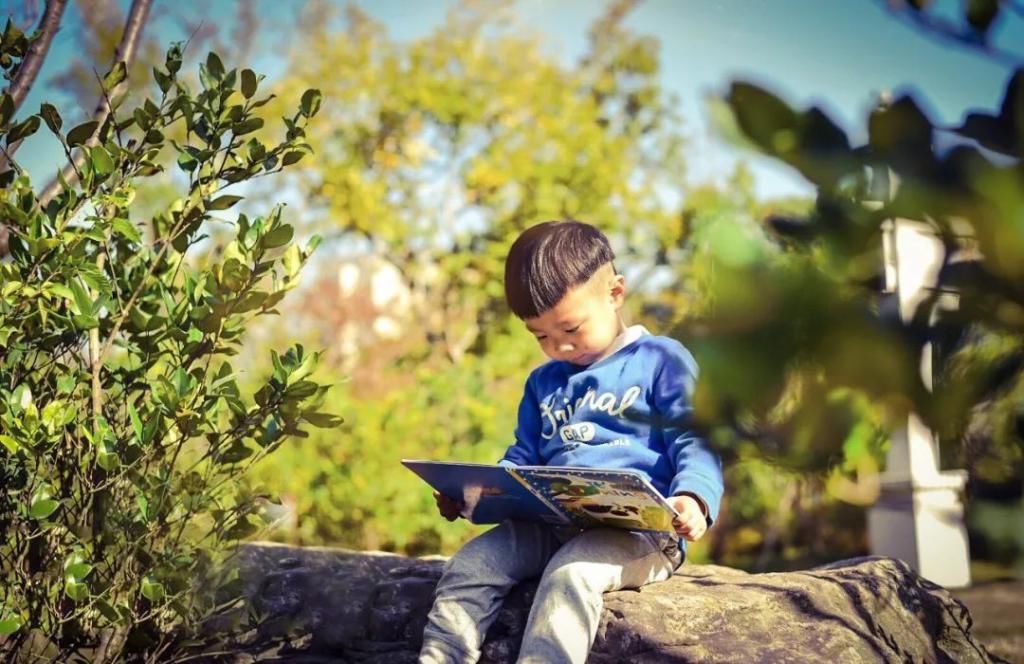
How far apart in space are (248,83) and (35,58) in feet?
2.03

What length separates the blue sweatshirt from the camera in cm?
217

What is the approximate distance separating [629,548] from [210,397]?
→ 0.95 m

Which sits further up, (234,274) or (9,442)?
(234,274)

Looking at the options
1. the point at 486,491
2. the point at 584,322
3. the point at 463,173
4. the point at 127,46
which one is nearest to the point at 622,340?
the point at 584,322

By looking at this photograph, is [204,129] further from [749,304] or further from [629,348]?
[749,304]

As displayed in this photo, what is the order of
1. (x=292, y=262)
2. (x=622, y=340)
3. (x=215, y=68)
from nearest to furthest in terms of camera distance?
1. (x=215, y=68)
2. (x=292, y=262)
3. (x=622, y=340)

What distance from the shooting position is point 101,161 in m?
1.99

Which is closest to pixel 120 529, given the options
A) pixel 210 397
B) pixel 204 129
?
pixel 210 397

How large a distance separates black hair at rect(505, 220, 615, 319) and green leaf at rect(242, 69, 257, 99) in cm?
73

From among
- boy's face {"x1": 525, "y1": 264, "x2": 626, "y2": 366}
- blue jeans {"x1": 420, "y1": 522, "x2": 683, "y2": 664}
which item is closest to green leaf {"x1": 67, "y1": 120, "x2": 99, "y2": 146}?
boy's face {"x1": 525, "y1": 264, "x2": 626, "y2": 366}

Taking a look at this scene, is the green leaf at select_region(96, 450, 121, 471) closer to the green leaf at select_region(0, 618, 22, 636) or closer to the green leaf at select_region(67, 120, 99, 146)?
the green leaf at select_region(0, 618, 22, 636)

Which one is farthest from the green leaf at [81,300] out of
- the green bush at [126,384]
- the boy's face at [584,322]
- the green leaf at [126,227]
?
the boy's face at [584,322]

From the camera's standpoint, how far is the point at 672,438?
2.28 meters

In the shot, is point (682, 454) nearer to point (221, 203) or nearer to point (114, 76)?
point (221, 203)
